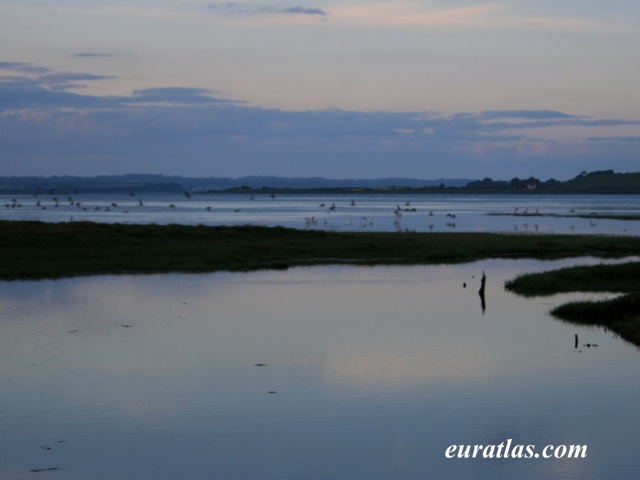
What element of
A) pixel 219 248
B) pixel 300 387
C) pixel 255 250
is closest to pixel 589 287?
pixel 300 387

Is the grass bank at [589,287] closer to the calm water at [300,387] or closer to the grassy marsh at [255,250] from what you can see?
the grassy marsh at [255,250]

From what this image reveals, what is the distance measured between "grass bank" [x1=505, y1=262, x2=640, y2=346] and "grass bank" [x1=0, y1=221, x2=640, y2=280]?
417 inches

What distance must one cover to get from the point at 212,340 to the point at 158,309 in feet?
16.4

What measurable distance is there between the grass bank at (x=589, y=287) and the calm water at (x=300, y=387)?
844 millimetres

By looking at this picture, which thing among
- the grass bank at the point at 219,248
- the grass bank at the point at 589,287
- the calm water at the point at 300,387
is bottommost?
the calm water at the point at 300,387

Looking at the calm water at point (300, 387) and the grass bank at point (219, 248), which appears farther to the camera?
the grass bank at point (219, 248)

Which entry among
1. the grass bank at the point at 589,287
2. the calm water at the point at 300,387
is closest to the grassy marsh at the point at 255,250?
the grass bank at the point at 589,287

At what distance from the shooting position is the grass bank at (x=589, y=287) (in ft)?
85.1

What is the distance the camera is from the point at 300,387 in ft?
60.6

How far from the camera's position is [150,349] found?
22.2 metres

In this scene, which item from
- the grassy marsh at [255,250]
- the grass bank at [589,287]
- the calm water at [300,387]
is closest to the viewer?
the calm water at [300,387]

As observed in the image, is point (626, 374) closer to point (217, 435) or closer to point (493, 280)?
point (217, 435)

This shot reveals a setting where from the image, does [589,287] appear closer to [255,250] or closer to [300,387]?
[300,387]

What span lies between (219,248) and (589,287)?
17.8 metres
